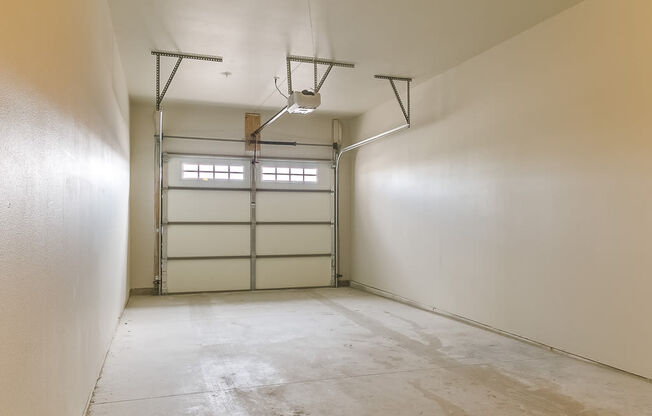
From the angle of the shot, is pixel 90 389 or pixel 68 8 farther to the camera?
pixel 90 389

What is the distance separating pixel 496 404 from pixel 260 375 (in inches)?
65.3

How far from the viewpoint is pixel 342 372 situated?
3551mm

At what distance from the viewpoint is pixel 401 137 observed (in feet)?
22.1

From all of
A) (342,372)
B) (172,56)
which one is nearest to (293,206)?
(172,56)

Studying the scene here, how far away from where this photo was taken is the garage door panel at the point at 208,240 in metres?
7.52

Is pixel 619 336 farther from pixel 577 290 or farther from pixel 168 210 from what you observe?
pixel 168 210

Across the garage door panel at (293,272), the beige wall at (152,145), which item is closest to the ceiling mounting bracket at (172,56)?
the beige wall at (152,145)

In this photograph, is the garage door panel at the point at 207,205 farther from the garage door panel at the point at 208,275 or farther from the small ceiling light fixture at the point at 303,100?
the small ceiling light fixture at the point at 303,100

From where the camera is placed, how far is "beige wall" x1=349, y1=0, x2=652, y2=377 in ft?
11.4

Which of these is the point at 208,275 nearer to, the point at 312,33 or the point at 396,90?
the point at 396,90

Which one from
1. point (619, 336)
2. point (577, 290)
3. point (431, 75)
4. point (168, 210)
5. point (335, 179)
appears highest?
point (431, 75)

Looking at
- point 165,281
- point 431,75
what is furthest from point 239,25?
point 165,281

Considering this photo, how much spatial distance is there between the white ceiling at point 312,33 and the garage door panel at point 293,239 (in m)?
2.78

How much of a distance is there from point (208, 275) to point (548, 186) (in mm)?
5421
